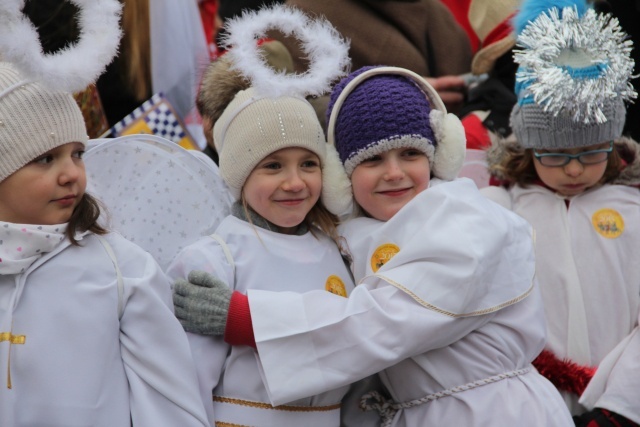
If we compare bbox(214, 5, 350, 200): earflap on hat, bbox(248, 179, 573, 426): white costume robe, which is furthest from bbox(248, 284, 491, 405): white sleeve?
bbox(214, 5, 350, 200): earflap on hat

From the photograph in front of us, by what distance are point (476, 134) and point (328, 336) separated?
6.17 feet

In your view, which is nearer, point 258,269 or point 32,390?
point 32,390

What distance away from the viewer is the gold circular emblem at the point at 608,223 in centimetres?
379

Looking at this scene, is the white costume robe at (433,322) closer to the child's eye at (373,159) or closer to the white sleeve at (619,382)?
the child's eye at (373,159)

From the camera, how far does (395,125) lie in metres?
3.24

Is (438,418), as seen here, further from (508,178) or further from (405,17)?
(405,17)

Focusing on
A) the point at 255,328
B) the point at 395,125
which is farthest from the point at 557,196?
the point at 255,328

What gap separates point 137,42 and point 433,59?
160 centimetres

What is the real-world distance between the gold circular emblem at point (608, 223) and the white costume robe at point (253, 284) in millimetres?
1169

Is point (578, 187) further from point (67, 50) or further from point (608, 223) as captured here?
point (67, 50)

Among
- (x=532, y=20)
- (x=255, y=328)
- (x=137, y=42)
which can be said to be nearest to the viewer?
(x=255, y=328)

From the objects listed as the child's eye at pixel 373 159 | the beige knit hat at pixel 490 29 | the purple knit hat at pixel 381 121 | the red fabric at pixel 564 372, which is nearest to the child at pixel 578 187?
the red fabric at pixel 564 372

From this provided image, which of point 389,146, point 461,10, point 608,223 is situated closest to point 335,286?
point 389,146

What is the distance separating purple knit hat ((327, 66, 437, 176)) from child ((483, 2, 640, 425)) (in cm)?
53
